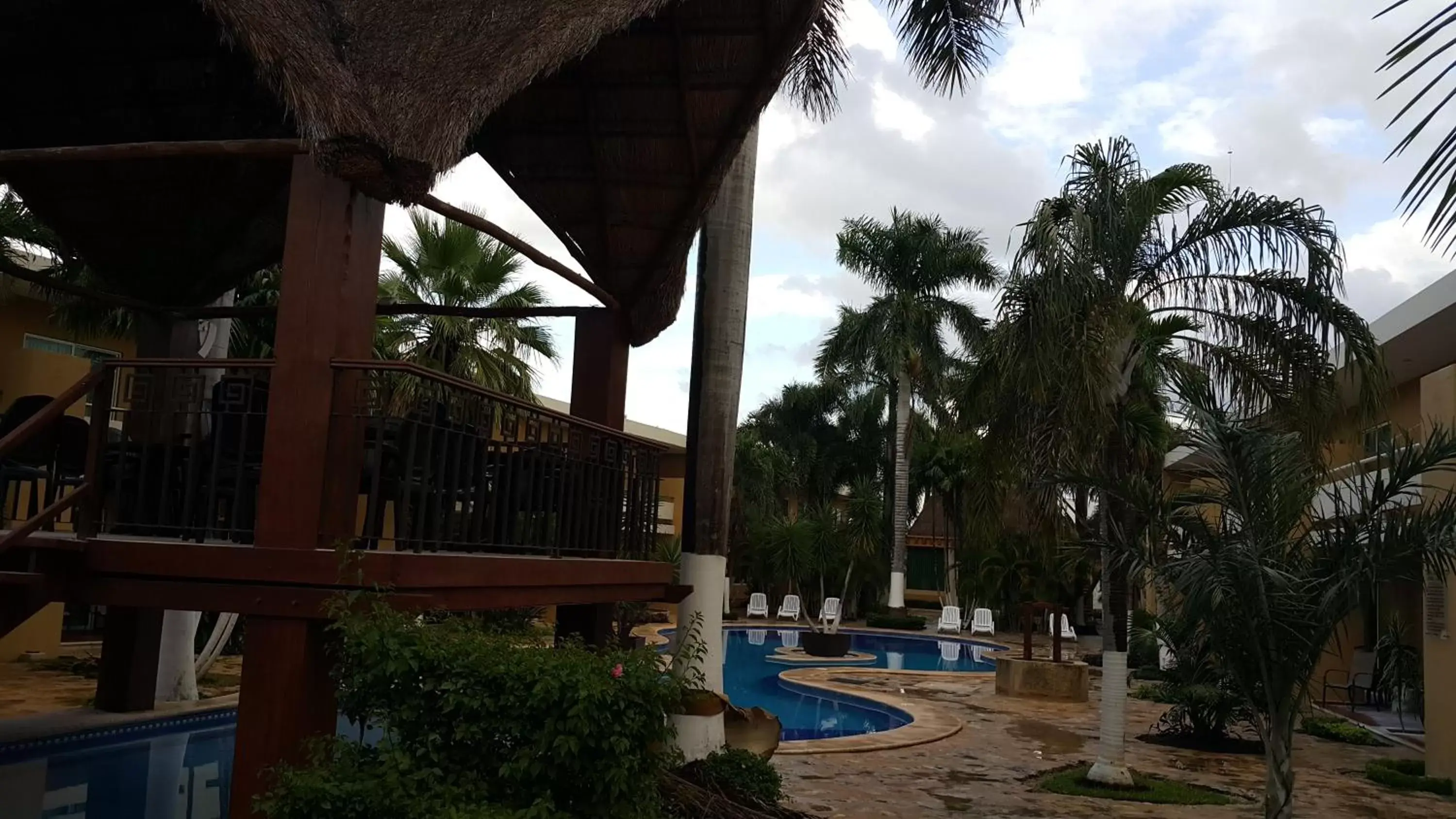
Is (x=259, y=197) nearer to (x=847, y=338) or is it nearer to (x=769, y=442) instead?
(x=847, y=338)

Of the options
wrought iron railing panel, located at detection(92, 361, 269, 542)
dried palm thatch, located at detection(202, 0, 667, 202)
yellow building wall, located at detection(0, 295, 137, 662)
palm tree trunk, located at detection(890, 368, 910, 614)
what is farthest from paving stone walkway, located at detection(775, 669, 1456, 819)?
palm tree trunk, located at detection(890, 368, 910, 614)

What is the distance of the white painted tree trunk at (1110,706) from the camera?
10195 millimetres

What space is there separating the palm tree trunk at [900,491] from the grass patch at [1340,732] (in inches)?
663

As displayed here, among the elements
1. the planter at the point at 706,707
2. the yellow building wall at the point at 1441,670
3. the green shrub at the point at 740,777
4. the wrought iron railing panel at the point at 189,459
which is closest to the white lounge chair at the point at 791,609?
the yellow building wall at the point at 1441,670

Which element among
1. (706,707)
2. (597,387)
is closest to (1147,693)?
(706,707)

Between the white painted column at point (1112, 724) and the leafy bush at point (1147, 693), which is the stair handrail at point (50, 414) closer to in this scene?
the white painted column at point (1112, 724)

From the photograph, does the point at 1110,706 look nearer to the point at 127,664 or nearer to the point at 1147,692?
the point at 127,664

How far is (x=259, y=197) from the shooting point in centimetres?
975

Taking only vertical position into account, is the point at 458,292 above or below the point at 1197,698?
above

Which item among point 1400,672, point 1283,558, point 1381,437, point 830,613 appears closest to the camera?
point 1283,558

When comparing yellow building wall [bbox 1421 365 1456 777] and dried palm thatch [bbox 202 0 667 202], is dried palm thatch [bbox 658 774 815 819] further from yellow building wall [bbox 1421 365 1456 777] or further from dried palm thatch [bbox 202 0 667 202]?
yellow building wall [bbox 1421 365 1456 777]

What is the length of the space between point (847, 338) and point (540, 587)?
26.4m

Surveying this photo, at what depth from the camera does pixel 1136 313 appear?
10758mm

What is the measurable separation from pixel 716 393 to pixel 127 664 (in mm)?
6127
